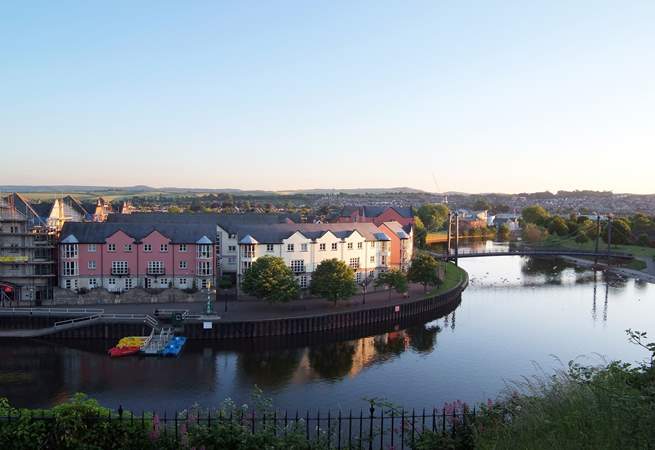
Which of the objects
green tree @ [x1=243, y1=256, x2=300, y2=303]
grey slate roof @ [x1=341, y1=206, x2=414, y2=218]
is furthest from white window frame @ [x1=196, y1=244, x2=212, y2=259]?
grey slate roof @ [x1=341, y1=206, x2=414, y2=218]

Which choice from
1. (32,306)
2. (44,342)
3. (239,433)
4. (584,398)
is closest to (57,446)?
(239,433)

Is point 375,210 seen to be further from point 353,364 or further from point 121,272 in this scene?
point 353,364

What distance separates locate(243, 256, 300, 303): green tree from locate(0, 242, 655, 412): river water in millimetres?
3876

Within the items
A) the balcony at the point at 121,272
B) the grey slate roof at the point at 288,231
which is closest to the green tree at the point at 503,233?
the grey slate roof at the point at 288,231

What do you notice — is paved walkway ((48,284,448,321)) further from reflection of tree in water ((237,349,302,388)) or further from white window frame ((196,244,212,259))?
reflection of tree in water ((237,349,302,388))

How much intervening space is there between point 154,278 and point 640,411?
37852mm

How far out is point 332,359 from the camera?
104 feet

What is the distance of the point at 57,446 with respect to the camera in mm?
11500

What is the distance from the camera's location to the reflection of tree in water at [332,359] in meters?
29.2

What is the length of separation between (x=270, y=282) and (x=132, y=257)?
448 inches

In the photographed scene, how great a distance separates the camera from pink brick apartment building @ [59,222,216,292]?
40.8 meters

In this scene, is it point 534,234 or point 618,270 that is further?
point 534,234

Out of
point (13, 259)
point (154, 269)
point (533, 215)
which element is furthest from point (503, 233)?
point (13, 259)

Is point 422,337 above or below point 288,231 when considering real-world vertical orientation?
below
